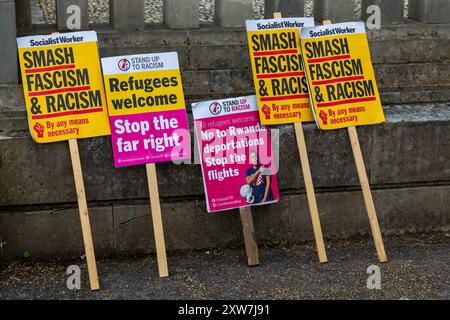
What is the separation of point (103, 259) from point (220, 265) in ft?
2.73

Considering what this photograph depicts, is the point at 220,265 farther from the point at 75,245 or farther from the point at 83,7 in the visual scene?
the point at 83,7

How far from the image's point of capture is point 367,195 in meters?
6.93

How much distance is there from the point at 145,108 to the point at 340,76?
1391 mm

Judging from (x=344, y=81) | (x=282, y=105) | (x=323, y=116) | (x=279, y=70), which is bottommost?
(x=323, y=116)

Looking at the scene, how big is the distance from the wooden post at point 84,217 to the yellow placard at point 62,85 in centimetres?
15

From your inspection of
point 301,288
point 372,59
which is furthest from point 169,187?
point 372,59

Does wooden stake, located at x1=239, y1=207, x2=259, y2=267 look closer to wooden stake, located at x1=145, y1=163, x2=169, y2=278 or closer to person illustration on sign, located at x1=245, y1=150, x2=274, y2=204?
person illustration on sign, located at x1=245, y1=150, x2=274, y2=204

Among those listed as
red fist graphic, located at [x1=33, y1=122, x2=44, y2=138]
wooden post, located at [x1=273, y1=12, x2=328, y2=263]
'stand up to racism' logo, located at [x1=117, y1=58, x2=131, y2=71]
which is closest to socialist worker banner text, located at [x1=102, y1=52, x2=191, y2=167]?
'stand up to racism' logo, located at [x1=117, y1=58, x2=131, y2=71]

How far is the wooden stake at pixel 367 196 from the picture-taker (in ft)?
22.7

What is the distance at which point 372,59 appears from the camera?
7.51m

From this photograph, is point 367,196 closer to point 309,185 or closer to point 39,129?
point 309,185

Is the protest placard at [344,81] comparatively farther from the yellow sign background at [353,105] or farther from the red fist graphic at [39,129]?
the red fist graphic at [39,129]

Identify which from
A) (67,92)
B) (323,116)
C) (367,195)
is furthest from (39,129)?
(367,195)

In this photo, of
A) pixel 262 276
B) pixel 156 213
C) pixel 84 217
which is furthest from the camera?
pixel 262 276
